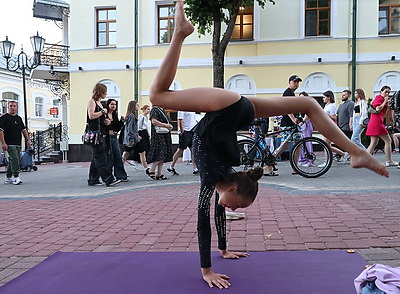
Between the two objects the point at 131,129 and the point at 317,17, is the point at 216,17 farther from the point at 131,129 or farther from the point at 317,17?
the point at 131,129

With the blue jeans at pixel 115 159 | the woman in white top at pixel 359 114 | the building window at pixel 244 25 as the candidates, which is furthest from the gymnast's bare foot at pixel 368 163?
the building window at pixel 244 25

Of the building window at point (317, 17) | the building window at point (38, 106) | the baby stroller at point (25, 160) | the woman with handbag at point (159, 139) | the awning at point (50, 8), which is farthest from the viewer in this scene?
the building window at point (38, 106)

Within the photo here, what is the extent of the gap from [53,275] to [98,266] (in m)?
0.35

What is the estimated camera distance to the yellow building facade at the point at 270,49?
1628 centimetres

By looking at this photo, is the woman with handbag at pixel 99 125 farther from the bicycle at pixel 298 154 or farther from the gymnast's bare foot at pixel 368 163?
the gymnast's bare foot at pixel 368 163

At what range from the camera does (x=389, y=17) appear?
16266 mm

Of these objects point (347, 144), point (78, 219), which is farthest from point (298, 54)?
point (347, 144)

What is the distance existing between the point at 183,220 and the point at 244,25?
546 inches

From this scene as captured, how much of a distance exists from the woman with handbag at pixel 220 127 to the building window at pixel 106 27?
1688 cm

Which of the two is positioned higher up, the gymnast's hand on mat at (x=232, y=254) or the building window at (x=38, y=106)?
the building window at (x=38, y=106)

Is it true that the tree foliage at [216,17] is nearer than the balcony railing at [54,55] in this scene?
Yes

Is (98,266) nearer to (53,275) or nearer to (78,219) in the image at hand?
(53,275)

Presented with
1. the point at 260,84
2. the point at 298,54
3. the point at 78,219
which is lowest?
the point at 78,219

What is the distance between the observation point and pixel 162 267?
3.14 metres
